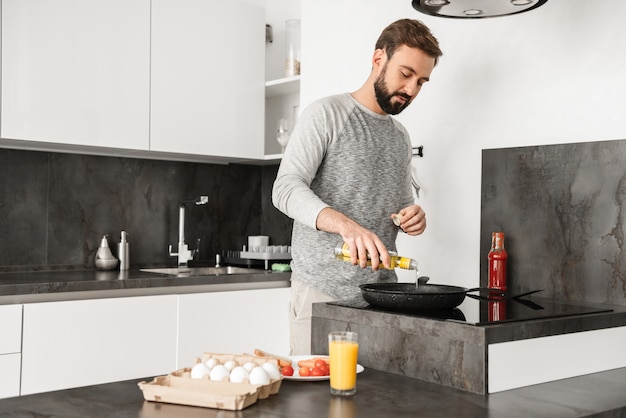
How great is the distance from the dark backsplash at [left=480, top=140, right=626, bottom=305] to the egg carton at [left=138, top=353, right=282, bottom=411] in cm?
145

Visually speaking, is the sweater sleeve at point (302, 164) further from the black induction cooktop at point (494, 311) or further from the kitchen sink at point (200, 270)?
the kitchen sink at point (200, 270)

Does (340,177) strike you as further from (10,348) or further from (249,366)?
(10,348)

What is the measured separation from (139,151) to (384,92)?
1.54 m

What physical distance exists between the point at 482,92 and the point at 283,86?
127cm

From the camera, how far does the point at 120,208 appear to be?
3.70 meters

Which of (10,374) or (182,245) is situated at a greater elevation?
(182,245)

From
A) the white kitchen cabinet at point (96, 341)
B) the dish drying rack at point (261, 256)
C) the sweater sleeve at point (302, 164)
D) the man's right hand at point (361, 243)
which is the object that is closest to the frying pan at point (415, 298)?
the man's right hand at point (361, 243)

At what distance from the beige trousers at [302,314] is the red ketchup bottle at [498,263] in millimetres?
742

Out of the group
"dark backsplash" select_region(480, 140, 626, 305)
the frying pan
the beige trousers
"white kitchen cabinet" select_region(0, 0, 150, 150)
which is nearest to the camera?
the frying pan

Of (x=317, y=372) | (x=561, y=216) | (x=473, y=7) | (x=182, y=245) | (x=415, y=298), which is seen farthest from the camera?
(x=182, y=245)

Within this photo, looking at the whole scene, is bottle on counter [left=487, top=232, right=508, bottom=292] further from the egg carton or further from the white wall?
the egg carton

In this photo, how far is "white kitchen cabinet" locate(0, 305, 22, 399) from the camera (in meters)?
2.63

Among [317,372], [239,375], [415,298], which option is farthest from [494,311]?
[239,375]

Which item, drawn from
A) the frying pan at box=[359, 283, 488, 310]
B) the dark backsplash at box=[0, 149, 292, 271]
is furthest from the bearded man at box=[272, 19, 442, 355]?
the dark backsplash at box=[0, 149, 292, 271]
